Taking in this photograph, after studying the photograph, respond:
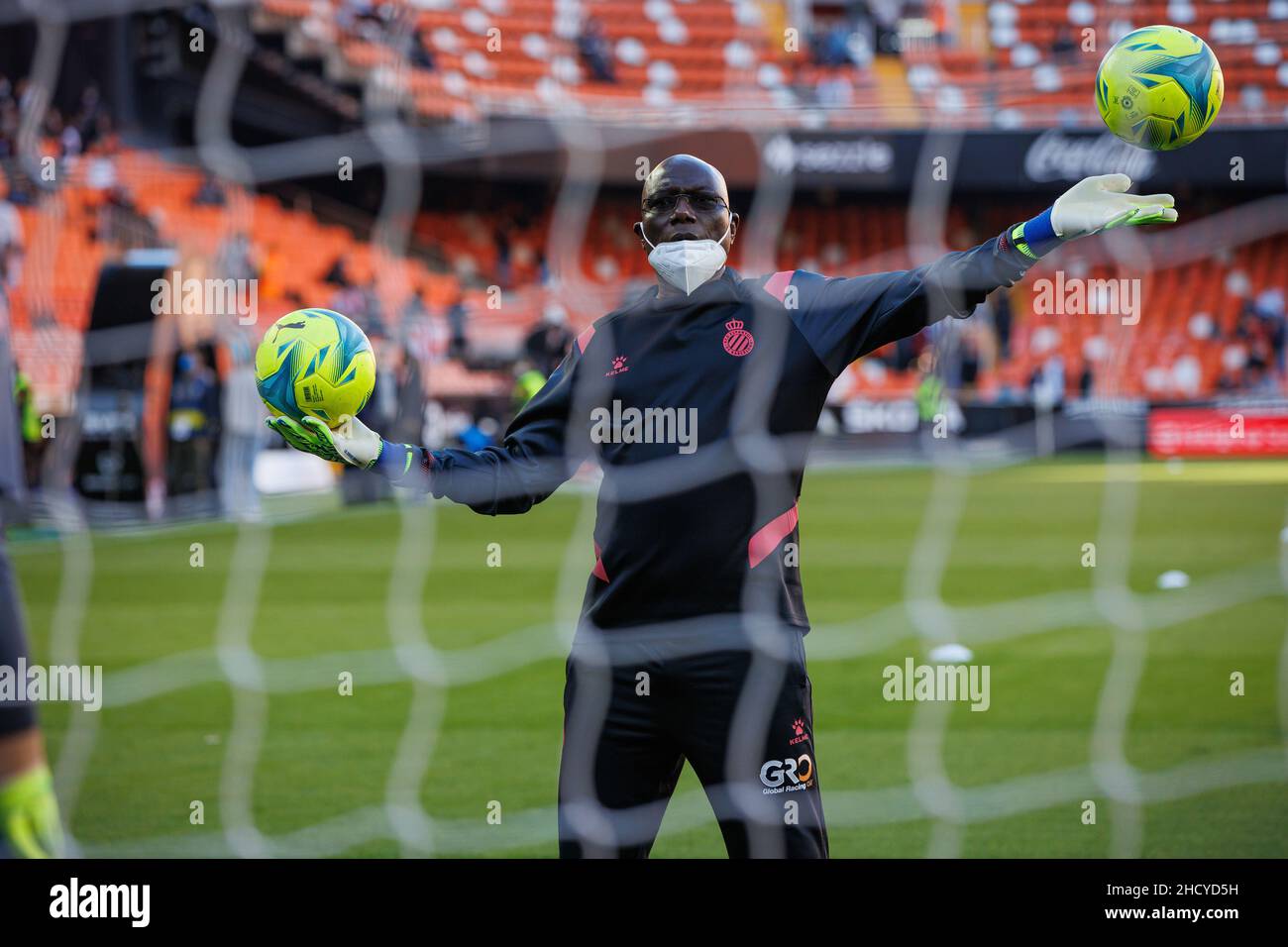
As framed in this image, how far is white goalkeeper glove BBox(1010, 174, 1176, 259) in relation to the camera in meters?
2.79

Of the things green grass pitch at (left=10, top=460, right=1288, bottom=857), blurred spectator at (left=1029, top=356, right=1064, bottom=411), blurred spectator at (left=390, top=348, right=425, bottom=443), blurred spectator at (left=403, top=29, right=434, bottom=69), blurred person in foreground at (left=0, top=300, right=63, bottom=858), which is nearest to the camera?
blurred person in foreground at (left=0, top=300, right=63, bottom=858)

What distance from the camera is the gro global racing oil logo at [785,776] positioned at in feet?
9.71

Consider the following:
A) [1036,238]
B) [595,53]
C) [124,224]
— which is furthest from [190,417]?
[595,53]

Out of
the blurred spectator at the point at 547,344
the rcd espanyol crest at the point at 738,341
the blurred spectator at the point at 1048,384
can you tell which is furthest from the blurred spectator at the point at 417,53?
the rcd espanyol crest at the point at 738,341

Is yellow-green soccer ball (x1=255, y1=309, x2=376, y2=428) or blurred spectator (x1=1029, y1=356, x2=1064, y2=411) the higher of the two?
blurred spectator (x1=1029, y1=356, x2=1064, y2=411)

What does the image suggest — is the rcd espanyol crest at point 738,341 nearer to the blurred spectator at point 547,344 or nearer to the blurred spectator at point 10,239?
the blurred spectator at point 547,344

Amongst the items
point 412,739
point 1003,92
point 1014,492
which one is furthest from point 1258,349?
point 412,739

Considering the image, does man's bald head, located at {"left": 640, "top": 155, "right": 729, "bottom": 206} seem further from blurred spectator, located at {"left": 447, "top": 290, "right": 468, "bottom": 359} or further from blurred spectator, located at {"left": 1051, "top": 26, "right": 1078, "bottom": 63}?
blurred spectator, located at {"left": 1051, "top": 26, "right": 1078, "bottom": 63}

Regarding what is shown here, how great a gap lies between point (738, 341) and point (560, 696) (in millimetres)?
3663

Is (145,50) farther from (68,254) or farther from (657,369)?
(657,369)

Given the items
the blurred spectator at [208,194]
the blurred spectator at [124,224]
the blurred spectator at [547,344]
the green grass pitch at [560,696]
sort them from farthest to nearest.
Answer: the blurred spectator at [208,194] < the blurred spectator at [124,224] < the blurred spectator at [547,344] < the green grass pitch at [560,696]

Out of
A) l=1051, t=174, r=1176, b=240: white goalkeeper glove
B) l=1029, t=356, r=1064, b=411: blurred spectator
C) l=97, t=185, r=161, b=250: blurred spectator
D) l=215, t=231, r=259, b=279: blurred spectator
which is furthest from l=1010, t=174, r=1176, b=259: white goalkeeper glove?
l=1029, t=356, r=1064, b=411: blurred spectator

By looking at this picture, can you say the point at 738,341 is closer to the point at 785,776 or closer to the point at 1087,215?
the point at 1087,215
